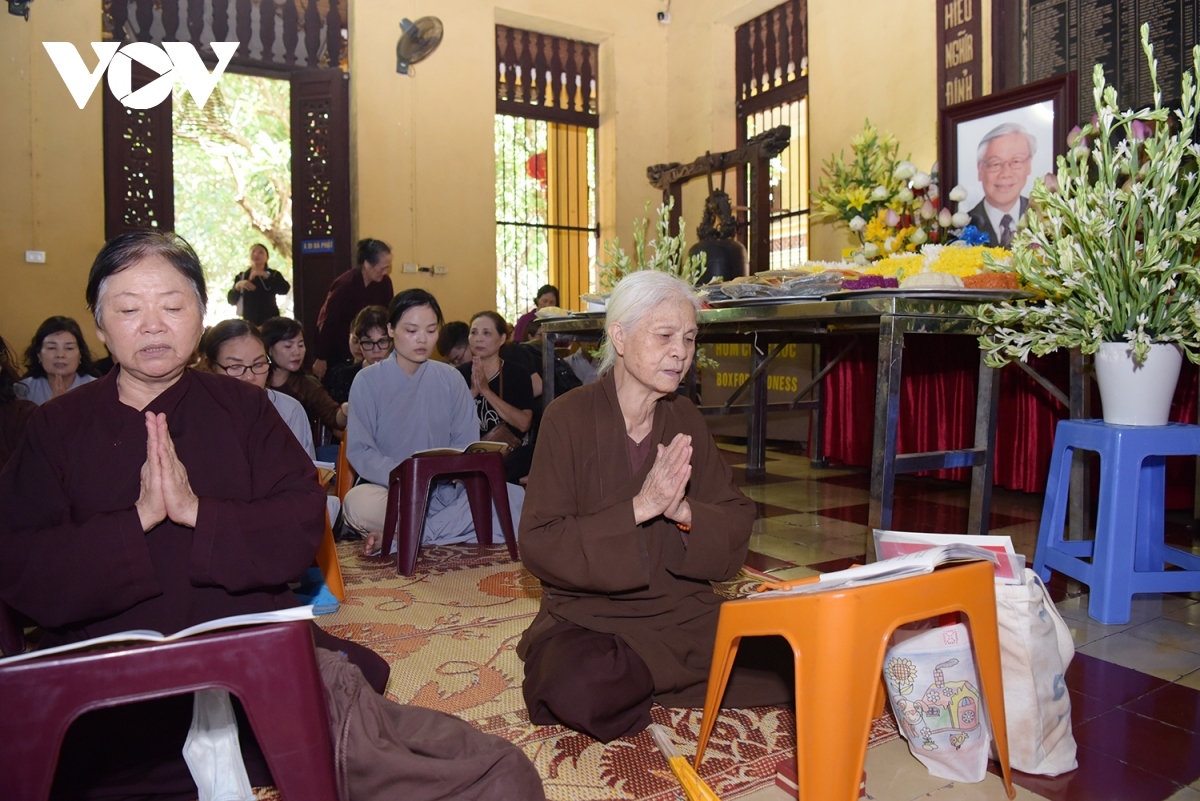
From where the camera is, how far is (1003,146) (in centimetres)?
477

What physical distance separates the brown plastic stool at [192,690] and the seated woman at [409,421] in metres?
2.24

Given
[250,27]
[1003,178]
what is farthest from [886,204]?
[250,27]

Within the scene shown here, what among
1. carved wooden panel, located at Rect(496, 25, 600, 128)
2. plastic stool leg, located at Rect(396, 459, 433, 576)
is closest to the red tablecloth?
plastic stool leg, located at Rect(396, 459, 433, 576)

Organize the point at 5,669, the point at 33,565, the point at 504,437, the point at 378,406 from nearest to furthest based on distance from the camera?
the point at 5,669 → the point at 33,565 → the point at 378,406 → the point at 504,437

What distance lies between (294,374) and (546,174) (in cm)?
514

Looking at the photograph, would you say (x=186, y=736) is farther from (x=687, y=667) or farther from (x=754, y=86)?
(x=754, y=86)

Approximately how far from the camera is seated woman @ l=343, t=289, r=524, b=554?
11.6ft

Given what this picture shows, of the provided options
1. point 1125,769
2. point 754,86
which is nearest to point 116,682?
point 1125,769

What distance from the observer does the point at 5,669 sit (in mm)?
1100

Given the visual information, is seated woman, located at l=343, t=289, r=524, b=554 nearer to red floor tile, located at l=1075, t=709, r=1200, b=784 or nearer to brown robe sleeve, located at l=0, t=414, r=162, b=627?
brown robe sleeve, located at l=0, t=414, r=162, b=627

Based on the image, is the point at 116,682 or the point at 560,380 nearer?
the point at 116,682

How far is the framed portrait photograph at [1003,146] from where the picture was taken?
4.45 metres

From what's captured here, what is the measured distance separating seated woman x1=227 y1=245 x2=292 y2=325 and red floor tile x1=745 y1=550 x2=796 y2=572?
219 inches

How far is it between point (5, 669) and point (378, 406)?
2497 mm
